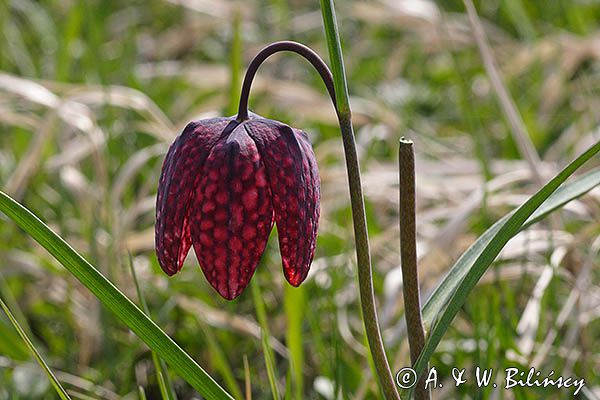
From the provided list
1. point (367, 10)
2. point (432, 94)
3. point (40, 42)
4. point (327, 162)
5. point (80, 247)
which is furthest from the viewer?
point (40, 42)

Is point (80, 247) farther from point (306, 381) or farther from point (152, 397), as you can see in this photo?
point (306, 381)

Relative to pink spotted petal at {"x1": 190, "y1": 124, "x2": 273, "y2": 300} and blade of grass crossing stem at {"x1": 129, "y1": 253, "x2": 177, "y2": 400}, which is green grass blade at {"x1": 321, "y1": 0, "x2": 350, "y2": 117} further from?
blade of grass crossing stem at {"x1": 129, "y1": 253, "x2": 177, "y2": 400}

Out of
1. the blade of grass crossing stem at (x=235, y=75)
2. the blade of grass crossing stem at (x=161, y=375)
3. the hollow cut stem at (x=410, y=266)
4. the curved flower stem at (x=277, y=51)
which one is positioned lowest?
the blade of grass crossing stem at (x=161, y=375)

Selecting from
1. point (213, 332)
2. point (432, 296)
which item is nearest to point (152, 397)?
point (213, 332)

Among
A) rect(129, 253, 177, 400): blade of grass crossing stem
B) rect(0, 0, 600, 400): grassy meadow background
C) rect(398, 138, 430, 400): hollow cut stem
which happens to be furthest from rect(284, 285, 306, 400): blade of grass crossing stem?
rect(398, 138, 430, 400): hollow cut stem

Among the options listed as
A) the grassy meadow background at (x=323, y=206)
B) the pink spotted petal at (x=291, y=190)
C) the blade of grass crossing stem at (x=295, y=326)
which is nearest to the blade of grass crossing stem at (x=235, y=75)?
the grassy meadow background at (x=323, y=206)

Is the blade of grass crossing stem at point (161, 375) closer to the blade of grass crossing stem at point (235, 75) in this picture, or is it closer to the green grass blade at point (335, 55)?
the green grass blade at point (335, 55)
